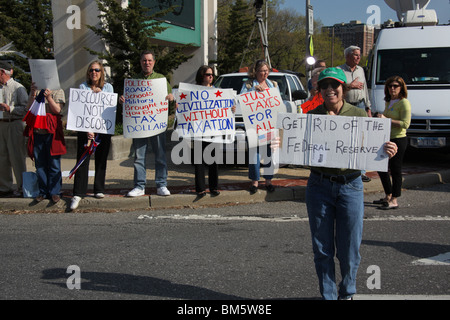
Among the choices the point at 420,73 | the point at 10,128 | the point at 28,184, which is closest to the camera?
the point at 28,184

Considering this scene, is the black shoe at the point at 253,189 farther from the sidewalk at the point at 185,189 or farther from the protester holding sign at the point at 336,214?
the protester holding sign at the point at 336,214

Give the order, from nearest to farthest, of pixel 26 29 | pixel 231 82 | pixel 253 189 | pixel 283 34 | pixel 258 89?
pixel 258 89
pixel 253 189
pixel 231 82
pixel 26 29
pixel 283 34

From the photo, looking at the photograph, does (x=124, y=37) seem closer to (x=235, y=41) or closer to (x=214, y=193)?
(x=214, y=193)

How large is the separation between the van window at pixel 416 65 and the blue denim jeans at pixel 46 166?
24.1 feet

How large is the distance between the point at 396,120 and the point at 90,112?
14.6 ft

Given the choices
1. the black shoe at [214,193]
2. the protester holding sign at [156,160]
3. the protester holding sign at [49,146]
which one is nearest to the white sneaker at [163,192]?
the protester holding sign at [156,160]

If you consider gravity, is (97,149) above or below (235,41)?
below

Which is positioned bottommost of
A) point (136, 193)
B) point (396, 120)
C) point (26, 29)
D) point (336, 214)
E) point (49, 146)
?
point (136, 193)

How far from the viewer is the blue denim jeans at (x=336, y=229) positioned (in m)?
3.74

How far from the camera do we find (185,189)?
28.2 feet

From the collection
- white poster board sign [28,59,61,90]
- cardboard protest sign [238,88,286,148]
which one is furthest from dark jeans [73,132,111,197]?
cardboard protest sign [238,88,286,148]

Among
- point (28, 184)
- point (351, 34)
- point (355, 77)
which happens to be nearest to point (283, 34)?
point (351, 34)

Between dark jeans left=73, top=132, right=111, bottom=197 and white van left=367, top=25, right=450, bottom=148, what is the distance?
594 cm

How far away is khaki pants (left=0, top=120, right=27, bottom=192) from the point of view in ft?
26.2
